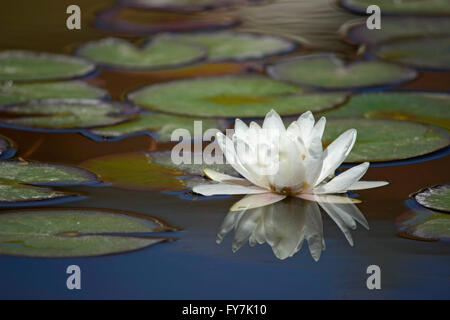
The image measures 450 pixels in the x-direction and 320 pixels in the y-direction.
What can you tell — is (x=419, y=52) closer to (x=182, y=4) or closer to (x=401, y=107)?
(x=401, y=107)

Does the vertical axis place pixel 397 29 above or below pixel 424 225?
above

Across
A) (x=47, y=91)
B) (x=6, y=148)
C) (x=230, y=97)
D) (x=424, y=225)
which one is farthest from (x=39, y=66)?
(x=424, y=225)

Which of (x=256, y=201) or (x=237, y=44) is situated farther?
(x=237, y=44)

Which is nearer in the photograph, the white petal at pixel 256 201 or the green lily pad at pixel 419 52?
the white petal at pixel 256 201

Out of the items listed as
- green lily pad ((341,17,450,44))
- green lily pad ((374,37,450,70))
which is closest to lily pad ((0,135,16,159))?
green lily pad ((374,37,450,70))

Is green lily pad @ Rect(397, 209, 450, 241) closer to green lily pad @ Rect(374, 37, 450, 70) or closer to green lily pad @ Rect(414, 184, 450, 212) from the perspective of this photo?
green lily pad @ Rect(414, 184, 450, 212)

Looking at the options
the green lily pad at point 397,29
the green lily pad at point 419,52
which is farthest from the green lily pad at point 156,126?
the green lily pad at point 397,29

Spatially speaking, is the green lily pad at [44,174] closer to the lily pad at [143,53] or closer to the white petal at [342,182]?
the white petal at [342,182]
